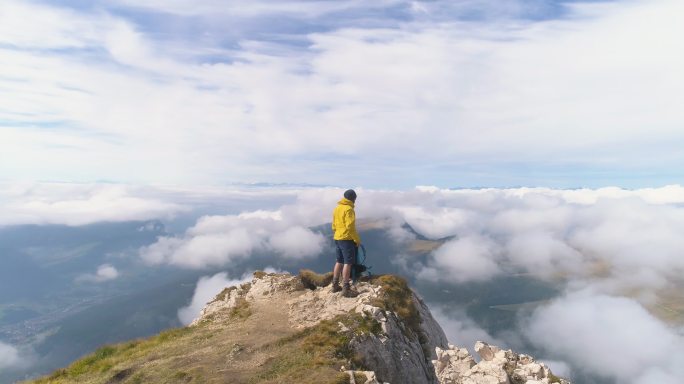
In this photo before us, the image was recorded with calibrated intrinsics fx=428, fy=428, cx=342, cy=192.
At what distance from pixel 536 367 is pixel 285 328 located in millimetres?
20298

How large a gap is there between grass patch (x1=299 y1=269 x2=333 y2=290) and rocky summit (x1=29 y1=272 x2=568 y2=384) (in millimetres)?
91

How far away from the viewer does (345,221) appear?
2664 centimetres

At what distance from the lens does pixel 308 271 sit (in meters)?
35.2

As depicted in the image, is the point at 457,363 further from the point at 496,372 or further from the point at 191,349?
the point at 191,349

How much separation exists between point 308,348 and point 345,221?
7.88 metres

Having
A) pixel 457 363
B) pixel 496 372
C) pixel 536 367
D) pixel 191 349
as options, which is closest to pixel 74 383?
pixel 191 349

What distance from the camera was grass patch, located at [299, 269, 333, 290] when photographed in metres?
33.0

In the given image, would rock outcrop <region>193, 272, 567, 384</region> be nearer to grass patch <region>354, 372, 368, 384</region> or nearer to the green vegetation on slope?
grass patch <region>354, 372, 368, 384</region>

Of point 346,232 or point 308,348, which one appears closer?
point 308,348

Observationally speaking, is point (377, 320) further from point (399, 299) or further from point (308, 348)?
point (399, 299)

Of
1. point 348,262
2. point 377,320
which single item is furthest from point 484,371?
point 348,262

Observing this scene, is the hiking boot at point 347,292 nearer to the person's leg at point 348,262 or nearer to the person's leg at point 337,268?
the person's leg at point 348,262

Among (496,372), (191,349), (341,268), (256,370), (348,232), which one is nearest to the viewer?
(256,370)

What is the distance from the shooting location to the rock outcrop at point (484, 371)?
1205 inches
